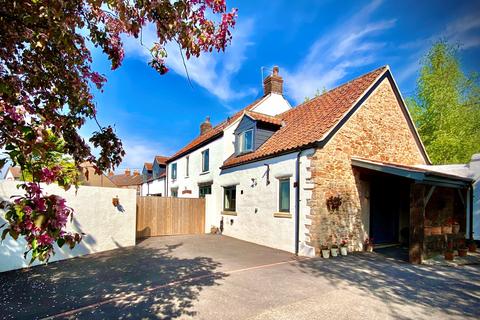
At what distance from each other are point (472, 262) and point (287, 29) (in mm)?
10688

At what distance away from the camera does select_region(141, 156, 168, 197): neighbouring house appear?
29.0 meters

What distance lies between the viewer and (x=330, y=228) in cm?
1014

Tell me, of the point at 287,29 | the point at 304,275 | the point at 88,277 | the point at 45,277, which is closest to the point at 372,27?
the point at 287,29

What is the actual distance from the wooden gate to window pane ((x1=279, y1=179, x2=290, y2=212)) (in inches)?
278

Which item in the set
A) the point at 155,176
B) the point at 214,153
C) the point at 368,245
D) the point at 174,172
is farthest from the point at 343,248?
the point at 155,176

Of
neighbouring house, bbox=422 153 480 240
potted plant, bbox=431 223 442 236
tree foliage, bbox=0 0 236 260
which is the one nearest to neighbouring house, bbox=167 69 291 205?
potted plant, bbox=431 223 442 236

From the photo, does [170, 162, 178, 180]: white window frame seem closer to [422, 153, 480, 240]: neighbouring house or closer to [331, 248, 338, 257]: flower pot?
[331, 248, 338, 257]: flower pot

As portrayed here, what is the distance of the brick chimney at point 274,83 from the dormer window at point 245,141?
17.7 feet

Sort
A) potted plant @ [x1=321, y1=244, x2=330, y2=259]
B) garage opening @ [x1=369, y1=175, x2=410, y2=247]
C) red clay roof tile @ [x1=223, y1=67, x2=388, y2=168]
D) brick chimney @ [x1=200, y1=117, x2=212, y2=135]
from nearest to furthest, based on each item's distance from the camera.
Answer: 1. potted plant @ [x1=321, y1=244, x2=330, y2=259]
2. red clay roof tile @ [x1=223, y1=67, x2=388, y2=168]
3. garage opening @ [x1=369, y1=175, x2=410, y2=247]
4. brick chimney @ [x1=200, y1=117, x2=212, y2=135]

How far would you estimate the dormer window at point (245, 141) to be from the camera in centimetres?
1528

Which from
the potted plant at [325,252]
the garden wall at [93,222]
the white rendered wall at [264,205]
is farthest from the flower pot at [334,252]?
the garden wall at [93,222]

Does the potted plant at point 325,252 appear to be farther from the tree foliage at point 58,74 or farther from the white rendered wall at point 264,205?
the tree foliage at point 58,74

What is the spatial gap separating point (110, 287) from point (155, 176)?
25.0 m

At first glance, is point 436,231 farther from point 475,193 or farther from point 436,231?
point 475,193
